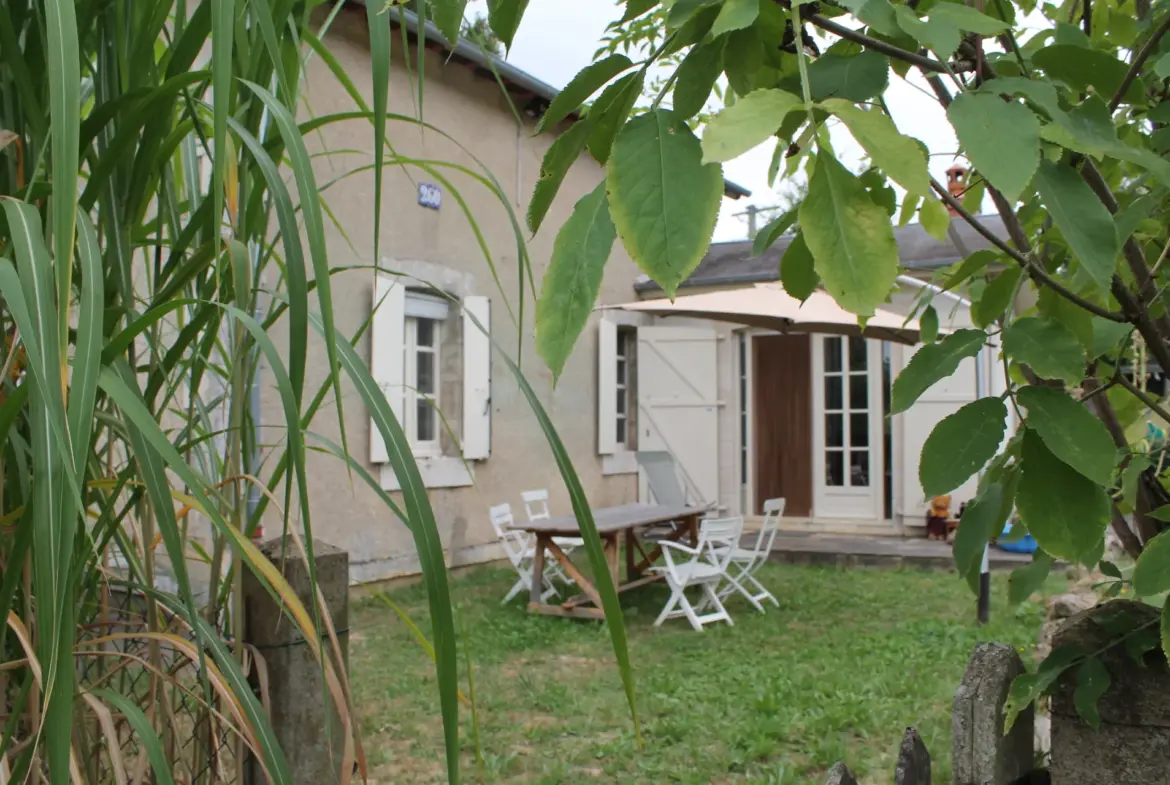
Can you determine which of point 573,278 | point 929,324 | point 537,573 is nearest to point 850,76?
point 573,278

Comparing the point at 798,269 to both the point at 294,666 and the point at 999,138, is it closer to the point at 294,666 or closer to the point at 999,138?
the point at 999,138

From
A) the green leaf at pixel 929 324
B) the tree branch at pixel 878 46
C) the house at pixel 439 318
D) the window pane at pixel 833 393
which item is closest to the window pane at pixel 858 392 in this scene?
the window pane at pixel 833 393

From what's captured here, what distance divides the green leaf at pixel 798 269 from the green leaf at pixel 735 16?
0.71 ft

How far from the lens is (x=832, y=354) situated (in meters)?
10.8

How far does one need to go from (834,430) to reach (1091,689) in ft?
31.8

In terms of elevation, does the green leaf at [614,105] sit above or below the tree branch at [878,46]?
below

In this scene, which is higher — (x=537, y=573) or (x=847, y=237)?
(x=847, y=237)

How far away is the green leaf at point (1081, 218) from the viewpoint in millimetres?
567

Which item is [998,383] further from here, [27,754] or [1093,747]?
[27,754]

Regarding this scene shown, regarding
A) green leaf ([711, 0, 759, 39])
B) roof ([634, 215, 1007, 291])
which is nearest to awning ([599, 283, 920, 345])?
roof ([634, 215, 1007, 291])

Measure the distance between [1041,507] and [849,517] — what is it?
10.1 meters

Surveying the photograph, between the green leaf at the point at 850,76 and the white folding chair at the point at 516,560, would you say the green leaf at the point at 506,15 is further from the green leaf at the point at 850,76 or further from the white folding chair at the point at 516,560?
the white folding chair at the point at 516,560

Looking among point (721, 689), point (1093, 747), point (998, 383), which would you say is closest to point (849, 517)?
point (998, 383)

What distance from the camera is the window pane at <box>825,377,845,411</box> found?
10727mm
